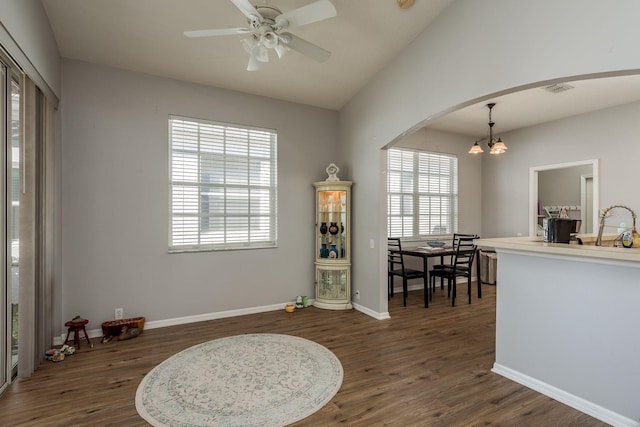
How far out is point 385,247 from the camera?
4406 mm

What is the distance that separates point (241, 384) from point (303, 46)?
2928mm

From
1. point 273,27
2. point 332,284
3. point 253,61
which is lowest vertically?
point 332,284

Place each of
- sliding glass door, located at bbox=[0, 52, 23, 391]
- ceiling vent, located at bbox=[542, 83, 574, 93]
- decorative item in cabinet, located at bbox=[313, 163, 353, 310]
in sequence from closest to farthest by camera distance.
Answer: sliding glass door, located at bbox=[0, 52, 23, 391]
ceiling vent, located at bbox=[542, 83, 574, 93]
decorative item in cabinet, located at bbox=[313, 163, 353, 310]

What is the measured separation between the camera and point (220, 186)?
4359mm

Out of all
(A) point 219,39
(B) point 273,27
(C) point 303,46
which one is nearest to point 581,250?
(C) point 303,46

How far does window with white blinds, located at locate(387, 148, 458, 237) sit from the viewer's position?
19.8 feet

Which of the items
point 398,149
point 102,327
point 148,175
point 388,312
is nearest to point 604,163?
point 398,149

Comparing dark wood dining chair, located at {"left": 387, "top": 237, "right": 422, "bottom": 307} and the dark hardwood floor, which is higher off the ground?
dark wood dining chair, located at {"left": 387, "top": 237, "right": 422, "bottom": 307}

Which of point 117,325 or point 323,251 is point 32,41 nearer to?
point 117,325

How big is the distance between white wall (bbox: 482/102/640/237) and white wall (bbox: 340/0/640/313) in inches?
11.5

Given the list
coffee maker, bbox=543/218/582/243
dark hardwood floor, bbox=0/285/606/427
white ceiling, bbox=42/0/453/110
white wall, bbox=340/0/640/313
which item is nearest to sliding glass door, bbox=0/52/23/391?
dark hardwood floor, bbox=0/285/606/427

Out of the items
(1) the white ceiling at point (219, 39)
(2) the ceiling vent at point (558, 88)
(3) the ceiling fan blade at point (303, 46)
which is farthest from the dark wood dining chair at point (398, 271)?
(3) the ceiling fan blade at point (303, 46)

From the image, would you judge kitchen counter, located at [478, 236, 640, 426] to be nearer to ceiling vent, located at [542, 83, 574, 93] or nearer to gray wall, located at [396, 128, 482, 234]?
ceiling vent, located at [542, 83, 574, 93]

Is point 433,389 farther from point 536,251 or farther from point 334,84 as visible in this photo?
point 334,84
